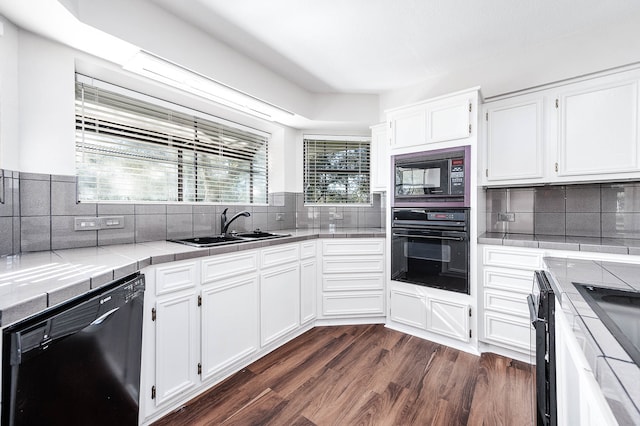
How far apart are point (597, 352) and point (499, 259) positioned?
1945 mm

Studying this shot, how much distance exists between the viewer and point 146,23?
5.68 ft

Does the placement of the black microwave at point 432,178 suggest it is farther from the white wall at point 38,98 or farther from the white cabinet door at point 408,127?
the white wall at point 38,98

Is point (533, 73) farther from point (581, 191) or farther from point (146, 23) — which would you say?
point (146, 23)

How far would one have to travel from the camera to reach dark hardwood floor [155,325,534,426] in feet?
5.13

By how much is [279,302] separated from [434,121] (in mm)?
2036

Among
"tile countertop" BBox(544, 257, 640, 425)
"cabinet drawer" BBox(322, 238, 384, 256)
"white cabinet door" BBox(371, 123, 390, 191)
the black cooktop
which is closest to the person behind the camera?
"tile countertop" BBox(544, 257, 640, 425)

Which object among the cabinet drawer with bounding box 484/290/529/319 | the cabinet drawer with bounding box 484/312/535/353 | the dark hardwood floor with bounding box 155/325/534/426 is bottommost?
the dark hardwood floor with bounding box 155/325/534/426

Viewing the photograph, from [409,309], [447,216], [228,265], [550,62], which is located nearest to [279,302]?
[228,265]

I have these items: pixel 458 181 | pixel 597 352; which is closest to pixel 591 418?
pixel 597 352

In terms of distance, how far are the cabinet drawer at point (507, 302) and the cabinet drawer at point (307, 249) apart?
149 centimetres

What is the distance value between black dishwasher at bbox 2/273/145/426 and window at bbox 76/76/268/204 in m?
1.08

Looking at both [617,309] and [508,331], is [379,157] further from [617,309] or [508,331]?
[617,309]

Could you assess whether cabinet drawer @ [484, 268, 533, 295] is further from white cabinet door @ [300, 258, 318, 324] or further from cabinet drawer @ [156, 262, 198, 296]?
cabinet drawer @ [156, 262, 198, 296]

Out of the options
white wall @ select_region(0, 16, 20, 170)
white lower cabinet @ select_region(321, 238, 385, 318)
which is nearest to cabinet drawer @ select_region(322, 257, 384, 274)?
white lower cabinet @ select_region(321, 238, 385, 318)
